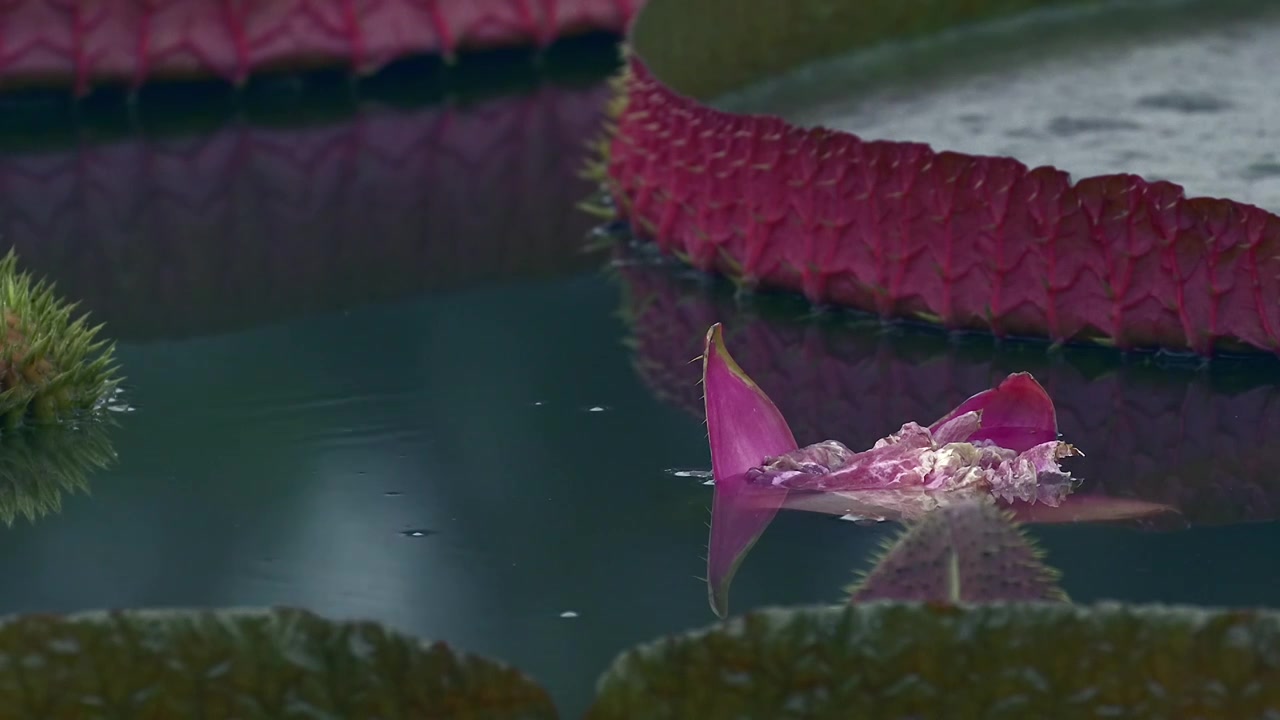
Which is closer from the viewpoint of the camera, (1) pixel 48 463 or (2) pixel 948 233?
(1) pixel 48 463

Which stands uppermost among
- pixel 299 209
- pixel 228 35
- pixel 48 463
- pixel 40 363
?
pixel 228 35

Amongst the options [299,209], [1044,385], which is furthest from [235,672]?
[299,209]

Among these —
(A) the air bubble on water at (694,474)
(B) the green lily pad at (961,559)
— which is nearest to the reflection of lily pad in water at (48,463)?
(A) the air bubble on water at (694,474)

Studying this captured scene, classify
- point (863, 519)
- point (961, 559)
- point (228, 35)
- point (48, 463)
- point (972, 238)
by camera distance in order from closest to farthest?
point (961, 559), point (863, 519), point (48, 463), point (972, 238), point (228, 35)

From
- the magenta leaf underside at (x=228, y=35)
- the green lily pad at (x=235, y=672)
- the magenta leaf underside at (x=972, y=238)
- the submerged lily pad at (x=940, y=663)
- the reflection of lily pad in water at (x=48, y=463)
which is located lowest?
the reflection of lily pad in water at (x=48, y=463)

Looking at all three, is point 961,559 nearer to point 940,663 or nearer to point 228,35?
point 940,663

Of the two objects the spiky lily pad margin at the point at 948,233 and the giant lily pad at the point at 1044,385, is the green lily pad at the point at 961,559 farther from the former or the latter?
the spiky lily pad margin at the point at 948,233
